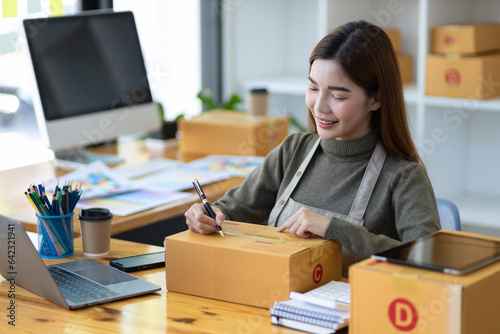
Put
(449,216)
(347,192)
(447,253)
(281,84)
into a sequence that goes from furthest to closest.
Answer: (281,84) → (449,216) → (347,192) → (447,253)

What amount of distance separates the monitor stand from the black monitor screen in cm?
20

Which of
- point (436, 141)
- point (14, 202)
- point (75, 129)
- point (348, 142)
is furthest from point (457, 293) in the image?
point (436, 141)

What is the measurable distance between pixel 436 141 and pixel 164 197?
59.2 inches

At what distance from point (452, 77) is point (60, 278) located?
A: 1969 mm

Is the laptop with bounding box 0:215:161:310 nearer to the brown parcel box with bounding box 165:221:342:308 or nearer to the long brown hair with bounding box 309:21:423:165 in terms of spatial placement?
the brown parcel box with bounding box 165:221:342:308

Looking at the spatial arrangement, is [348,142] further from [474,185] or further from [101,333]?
[474,185]

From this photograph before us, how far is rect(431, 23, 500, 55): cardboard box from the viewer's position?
289 cm

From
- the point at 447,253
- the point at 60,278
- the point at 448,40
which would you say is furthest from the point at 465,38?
the point at 60,278

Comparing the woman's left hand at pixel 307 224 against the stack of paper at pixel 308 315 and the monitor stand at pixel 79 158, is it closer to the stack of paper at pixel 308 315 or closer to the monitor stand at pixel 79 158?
the stack of paper at pixel 308 315

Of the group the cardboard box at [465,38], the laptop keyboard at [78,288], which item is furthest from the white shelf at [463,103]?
the laptop keyboard at [78,288]

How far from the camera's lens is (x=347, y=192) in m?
1.75

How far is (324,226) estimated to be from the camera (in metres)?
1.45

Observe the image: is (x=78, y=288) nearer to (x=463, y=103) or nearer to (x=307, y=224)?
(x=307, y=224)

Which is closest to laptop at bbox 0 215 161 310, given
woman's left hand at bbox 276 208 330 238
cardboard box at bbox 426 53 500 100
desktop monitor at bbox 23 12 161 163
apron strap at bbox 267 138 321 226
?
woman's left hand at bbox 276 208 330 238
